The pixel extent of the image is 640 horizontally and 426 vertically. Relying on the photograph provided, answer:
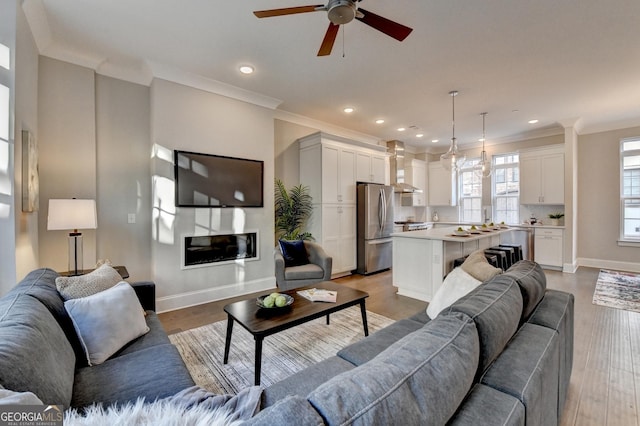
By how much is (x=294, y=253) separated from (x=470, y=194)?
5528mm

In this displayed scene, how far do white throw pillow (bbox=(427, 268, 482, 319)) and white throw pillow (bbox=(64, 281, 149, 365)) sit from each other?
6.39 ft

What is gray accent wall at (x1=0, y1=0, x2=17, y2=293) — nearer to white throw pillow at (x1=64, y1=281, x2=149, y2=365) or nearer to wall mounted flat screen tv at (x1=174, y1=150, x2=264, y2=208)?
white throw pillow at (x1=64, y1=281, x2=149, y2=365)

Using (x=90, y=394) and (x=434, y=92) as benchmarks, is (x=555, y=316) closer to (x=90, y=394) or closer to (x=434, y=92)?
(x=90, y=394)

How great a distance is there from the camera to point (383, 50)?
2988 mm

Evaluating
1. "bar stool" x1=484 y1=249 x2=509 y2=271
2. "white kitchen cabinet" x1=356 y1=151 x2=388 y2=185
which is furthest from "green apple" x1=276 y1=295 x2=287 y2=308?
"white kitchen cabinet" x1=356 y1=151 x2=388 y2=185

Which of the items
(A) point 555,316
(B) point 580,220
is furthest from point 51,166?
(B) point 580,220

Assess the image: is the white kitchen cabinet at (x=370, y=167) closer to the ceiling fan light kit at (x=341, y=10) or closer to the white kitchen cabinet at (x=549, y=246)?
the white kitchen cabinet at (x=549, y=246)

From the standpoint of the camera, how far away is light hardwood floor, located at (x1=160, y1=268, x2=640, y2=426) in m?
1.80

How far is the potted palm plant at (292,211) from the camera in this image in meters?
4.81

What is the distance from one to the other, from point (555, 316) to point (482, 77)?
3.18 metres

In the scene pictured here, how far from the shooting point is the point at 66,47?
2.94 metres

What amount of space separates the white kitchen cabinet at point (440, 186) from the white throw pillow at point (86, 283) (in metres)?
7.34

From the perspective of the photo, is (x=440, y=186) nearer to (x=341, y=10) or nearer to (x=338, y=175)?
(x=338, y=175)

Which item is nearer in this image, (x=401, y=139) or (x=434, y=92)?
(x=434, y=92)
